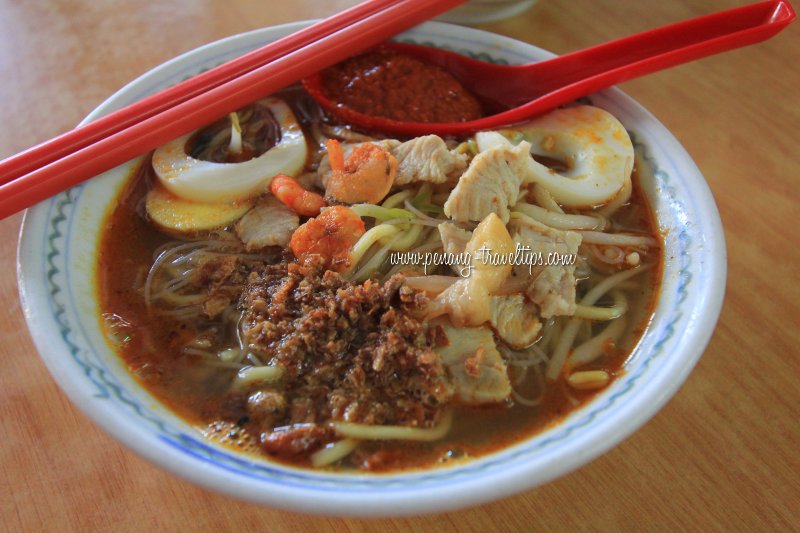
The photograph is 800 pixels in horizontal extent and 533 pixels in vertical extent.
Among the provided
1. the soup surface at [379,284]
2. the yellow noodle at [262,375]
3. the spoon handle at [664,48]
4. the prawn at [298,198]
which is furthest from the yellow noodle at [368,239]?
the spoon handle at [664,48]

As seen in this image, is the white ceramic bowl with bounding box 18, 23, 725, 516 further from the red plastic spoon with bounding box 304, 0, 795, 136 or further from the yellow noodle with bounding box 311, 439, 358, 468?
the red plastic spoon with bounding box 304, 0, 795, 136

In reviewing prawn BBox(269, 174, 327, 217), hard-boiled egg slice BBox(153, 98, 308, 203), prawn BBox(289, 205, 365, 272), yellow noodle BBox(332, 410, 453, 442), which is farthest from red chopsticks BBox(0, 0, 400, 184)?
yellow noodle BBox(332, 410, 453, 442)

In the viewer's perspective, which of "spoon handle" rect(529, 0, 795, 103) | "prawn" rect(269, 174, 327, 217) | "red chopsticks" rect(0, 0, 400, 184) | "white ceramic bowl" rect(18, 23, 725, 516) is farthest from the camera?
"spoon handle" rect(529, 0, 795, 103)

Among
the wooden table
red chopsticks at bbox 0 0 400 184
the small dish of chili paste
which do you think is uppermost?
red chopsticks at bbox 0 0 400 184

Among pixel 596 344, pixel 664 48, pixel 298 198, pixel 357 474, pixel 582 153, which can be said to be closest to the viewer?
pixel 357 474

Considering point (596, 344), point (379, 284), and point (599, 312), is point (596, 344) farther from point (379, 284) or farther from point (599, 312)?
point (379, 284)

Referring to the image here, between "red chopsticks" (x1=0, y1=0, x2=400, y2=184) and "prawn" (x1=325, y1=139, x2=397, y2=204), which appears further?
"prawn" (x1=325, y1=139, x2=397, y2=204)

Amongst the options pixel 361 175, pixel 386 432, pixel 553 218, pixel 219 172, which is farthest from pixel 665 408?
pixel 219 172
